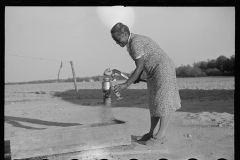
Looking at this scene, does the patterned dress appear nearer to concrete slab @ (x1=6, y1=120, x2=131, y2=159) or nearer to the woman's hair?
the woman's hair

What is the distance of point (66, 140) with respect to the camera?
310 cm

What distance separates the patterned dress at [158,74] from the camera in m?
3.28

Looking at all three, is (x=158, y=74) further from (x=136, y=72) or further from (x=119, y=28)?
(x=119, y=28)

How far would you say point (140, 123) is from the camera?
540 centimetres

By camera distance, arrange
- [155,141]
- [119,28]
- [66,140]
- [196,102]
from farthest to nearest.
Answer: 1. [196,102]
2. [155,141]
3. [119,28]
4. [66,140]

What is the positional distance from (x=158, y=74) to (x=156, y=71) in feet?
0.17

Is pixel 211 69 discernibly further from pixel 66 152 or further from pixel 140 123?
pixel 66 152

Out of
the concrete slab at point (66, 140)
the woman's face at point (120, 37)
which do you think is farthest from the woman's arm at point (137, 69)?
the concrete slab at point (66, 140)

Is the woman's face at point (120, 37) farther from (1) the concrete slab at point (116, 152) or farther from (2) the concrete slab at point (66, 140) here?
(1) the concrete slab at point (116, 152)

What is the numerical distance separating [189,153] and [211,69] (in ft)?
86.3

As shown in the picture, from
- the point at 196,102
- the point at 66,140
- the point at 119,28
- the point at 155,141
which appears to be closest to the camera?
the point at 66,140

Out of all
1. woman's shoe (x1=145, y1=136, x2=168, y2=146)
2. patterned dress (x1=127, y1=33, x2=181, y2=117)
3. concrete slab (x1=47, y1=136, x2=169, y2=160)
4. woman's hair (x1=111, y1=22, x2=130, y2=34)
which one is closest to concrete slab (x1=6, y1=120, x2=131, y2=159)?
concrete slab (x1=47, y1=136, x2=169, y2=160)

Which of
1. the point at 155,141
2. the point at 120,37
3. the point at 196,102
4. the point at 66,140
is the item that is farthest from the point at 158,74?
the point at 196,102
